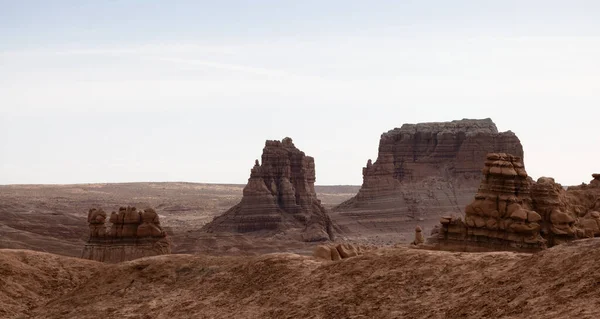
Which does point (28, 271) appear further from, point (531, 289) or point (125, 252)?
point (125, 252)

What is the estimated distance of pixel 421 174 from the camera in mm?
101500

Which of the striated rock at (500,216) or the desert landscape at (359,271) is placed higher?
the striated rock at (500,216)

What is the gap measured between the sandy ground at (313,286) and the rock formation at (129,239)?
1505cm

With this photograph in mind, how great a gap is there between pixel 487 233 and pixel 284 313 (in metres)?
15.9

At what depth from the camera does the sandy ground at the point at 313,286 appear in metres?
13.0

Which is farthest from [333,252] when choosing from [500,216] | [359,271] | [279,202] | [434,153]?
[434,153]

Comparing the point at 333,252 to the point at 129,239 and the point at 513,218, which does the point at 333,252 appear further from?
the point at 129,239

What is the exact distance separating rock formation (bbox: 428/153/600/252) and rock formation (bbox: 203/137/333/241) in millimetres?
51021

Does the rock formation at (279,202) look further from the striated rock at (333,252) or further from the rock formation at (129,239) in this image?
the striated rock at (333,252)

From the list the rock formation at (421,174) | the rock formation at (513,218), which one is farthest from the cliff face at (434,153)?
the rock formation at (513,218)

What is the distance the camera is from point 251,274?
17984mm

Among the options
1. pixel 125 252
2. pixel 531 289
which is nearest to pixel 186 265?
pixel 531 289

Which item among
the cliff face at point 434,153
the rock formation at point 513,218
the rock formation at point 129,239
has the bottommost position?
the rock formation at point 129,239

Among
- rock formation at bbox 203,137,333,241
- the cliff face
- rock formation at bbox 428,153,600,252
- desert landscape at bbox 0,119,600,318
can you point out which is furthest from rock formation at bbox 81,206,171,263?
the cliff face
